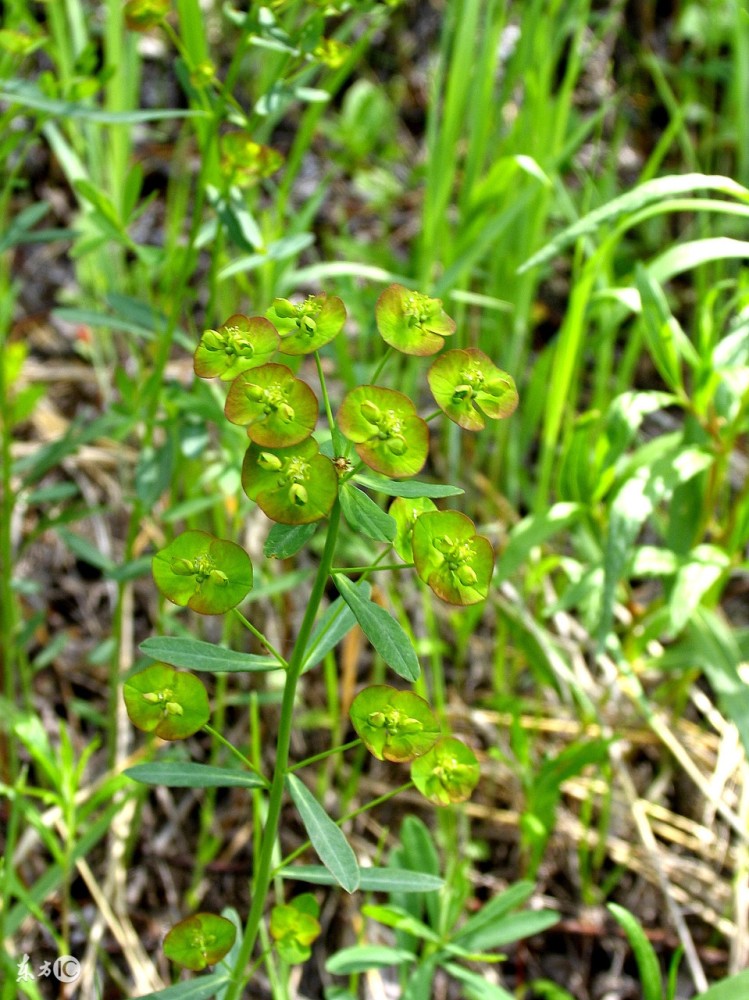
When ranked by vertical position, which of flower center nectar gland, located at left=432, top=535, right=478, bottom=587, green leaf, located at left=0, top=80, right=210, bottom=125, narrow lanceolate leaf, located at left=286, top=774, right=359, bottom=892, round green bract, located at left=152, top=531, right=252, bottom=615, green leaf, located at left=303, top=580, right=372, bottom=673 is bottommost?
narrow lanceolate leaf, located at left=286, top=774, right=359, bottom=892

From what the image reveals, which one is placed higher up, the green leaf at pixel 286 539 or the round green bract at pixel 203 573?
the green leaf at pixel 286 539

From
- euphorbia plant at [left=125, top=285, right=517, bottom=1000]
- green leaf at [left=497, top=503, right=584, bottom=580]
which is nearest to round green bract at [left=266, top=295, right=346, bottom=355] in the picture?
euphorbia plant at [left=125, top=285, right=517, bottom=1000]

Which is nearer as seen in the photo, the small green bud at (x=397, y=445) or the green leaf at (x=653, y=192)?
the small green bud at (x=397, y=445)

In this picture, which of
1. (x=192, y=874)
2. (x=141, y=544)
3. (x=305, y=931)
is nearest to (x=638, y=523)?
(x=305, y=931)

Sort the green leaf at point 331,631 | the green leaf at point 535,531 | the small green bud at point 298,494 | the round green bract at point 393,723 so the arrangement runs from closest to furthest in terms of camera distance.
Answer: the small green bud at point 298,494
the round green bract at point 393,723
the green leaf at point 331,631
the green leaf at point 535,531

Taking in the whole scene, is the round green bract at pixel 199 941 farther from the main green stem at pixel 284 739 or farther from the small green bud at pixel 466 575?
the small green bud at pixel 466 575

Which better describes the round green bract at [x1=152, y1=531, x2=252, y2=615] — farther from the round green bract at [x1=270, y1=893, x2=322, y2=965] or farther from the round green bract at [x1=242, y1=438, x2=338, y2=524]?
the round green bract at [x1=270, y1=893, x2=322, y2=965]

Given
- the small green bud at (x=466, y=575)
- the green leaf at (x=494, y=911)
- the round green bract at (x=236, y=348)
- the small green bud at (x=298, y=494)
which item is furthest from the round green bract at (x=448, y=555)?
the green leaf at (x=494, y=911)
